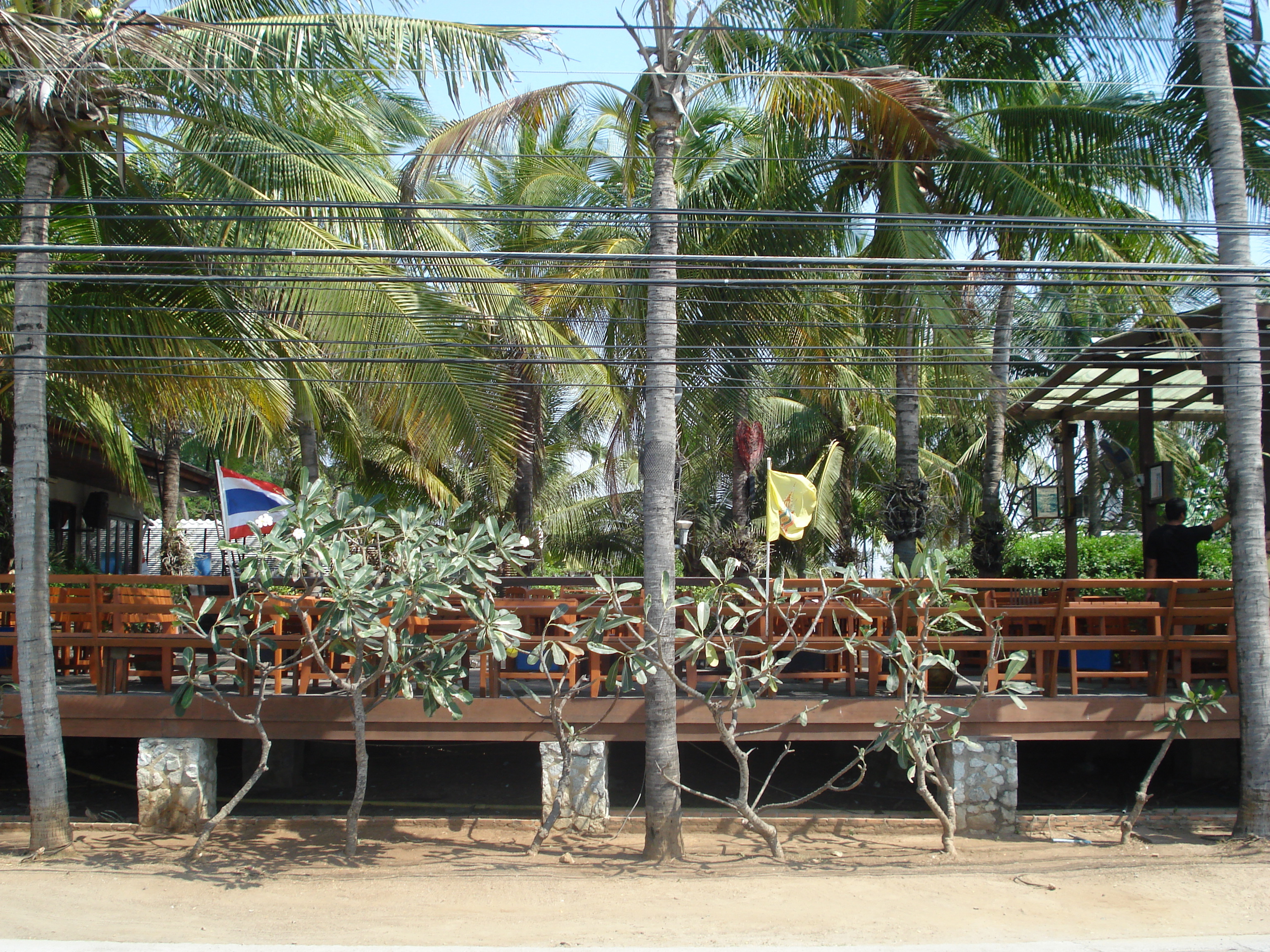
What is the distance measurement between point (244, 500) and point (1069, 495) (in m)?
9.00

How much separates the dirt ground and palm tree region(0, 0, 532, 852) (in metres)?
1.40

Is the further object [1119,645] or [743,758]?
[1119,645]

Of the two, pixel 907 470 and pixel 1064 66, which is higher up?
pixel 1064 66

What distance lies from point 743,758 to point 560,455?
56.3 ft

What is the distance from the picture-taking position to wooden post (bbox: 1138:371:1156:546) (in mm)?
10516

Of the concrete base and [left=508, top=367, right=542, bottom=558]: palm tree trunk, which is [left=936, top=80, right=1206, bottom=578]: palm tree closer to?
[left=508, top=367, right=542, bottom=558]: palm tree trunk

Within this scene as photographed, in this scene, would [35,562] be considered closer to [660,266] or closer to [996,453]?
[660,266]

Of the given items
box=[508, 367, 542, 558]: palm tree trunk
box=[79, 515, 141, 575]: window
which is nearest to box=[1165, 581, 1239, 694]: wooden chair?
box=[508, 367, 542, 558]: palm tree trunk

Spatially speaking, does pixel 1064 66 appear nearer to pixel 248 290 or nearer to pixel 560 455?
pixel 248 290

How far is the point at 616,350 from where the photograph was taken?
13227 millimetres

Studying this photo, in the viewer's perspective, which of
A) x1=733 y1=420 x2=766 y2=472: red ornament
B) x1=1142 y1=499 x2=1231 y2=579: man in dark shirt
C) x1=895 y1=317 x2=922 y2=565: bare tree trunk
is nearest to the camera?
x1=1142 y1=499 x2=1231 y2=579: man in dark shirt

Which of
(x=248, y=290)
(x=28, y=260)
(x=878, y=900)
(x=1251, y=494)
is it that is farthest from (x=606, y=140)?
(x=878, y=900)

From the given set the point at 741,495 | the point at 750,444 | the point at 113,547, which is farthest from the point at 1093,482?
the point at 113,547

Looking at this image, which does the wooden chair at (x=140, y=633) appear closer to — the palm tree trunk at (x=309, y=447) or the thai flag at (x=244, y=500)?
the thai flag at (x=244, y=500)
